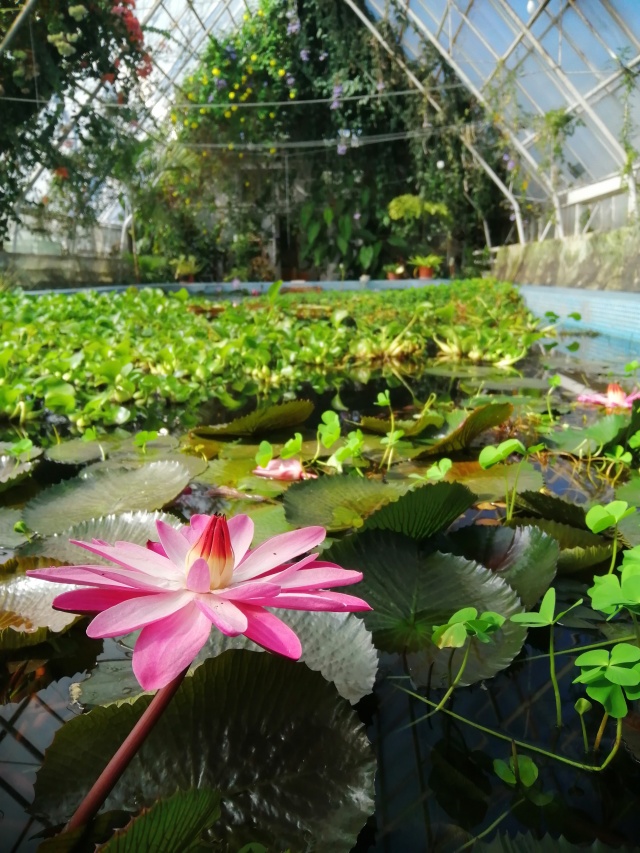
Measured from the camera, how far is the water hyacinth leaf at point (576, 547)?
658 mm

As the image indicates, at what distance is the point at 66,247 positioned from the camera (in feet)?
25.6

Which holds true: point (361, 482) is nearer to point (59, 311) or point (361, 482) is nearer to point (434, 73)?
point (59, 311)

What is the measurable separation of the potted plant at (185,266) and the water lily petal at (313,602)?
10651 millimetres

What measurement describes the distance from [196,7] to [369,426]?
10.3 m

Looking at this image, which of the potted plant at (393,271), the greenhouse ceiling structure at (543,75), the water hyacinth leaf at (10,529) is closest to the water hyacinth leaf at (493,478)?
the water hyacinth leaf at (10,529)

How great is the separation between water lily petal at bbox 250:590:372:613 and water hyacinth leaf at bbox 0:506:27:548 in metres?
0.58

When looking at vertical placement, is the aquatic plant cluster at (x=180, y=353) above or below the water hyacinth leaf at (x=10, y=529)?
below

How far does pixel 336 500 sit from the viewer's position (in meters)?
0.83

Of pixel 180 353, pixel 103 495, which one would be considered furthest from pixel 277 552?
pixel 180 353

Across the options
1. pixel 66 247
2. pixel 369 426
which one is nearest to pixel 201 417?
pixel 369 426

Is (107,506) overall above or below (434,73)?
below

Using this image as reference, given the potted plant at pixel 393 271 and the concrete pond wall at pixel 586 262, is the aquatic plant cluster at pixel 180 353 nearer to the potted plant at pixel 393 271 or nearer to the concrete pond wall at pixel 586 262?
the concrete pond wall at pixel 586 262

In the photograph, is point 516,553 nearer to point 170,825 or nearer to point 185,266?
point 170,825

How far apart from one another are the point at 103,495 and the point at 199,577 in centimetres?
65
